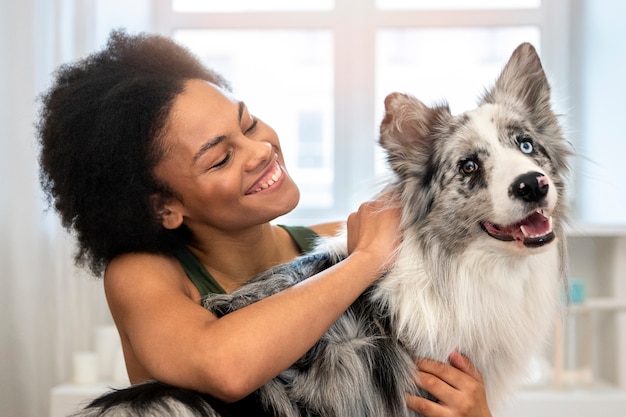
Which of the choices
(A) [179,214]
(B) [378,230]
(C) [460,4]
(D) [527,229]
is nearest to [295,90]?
(C) [460,4]

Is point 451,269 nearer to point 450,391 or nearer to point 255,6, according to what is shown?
point 450,391

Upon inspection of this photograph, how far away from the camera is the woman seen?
136 centimetres

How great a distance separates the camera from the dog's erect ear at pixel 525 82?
5.34 feet

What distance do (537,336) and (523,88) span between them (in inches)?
22.9

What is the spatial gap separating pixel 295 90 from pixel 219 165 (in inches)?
71.5

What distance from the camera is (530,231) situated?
1.42 m

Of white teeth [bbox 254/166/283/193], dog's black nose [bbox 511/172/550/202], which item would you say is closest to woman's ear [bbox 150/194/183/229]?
white teeth [bbox 254/166/283/193]

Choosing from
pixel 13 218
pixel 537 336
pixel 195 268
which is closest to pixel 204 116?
pixel 195 268

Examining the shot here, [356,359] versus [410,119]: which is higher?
[410,119]

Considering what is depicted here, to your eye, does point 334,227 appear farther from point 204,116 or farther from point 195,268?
point 204,116

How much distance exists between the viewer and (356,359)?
58.0 inches

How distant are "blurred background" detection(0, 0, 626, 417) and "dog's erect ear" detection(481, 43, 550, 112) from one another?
0.68 metres

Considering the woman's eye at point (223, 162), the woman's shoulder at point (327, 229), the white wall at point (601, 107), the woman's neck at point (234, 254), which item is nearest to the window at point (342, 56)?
the white wall at point (601, 107)

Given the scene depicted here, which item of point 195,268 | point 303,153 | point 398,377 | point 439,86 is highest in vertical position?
point 439,86
